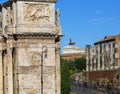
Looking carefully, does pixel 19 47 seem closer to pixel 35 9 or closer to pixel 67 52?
pixel 35 9

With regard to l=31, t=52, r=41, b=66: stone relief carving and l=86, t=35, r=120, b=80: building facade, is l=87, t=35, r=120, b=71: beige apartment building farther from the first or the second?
l=31, t=52, r=41, b=66: stone relief carving

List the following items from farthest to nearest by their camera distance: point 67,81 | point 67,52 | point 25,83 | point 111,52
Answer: point 67,52 → point 111,52 → point 67,81 → point 25,83

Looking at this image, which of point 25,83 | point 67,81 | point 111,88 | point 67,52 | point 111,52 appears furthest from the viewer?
point 67,52

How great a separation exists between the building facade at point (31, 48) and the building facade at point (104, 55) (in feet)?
151

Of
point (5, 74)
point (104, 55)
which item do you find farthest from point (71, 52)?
point (5, 74)

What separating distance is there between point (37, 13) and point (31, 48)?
5.99ft

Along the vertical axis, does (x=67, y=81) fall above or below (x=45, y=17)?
below

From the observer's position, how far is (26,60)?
28.6m

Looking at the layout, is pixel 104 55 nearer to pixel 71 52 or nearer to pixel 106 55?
pixel 106 55

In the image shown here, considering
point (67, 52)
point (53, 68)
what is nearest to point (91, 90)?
point (53, 68)

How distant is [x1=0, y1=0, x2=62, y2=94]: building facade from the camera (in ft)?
93.5

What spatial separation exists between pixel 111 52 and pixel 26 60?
53.3 meters

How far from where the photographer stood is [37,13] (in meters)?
28.9

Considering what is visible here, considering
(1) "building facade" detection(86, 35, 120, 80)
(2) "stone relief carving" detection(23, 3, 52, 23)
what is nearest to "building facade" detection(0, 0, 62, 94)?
(2) "stone relief carving" detection(23, 3, 52, 23)
